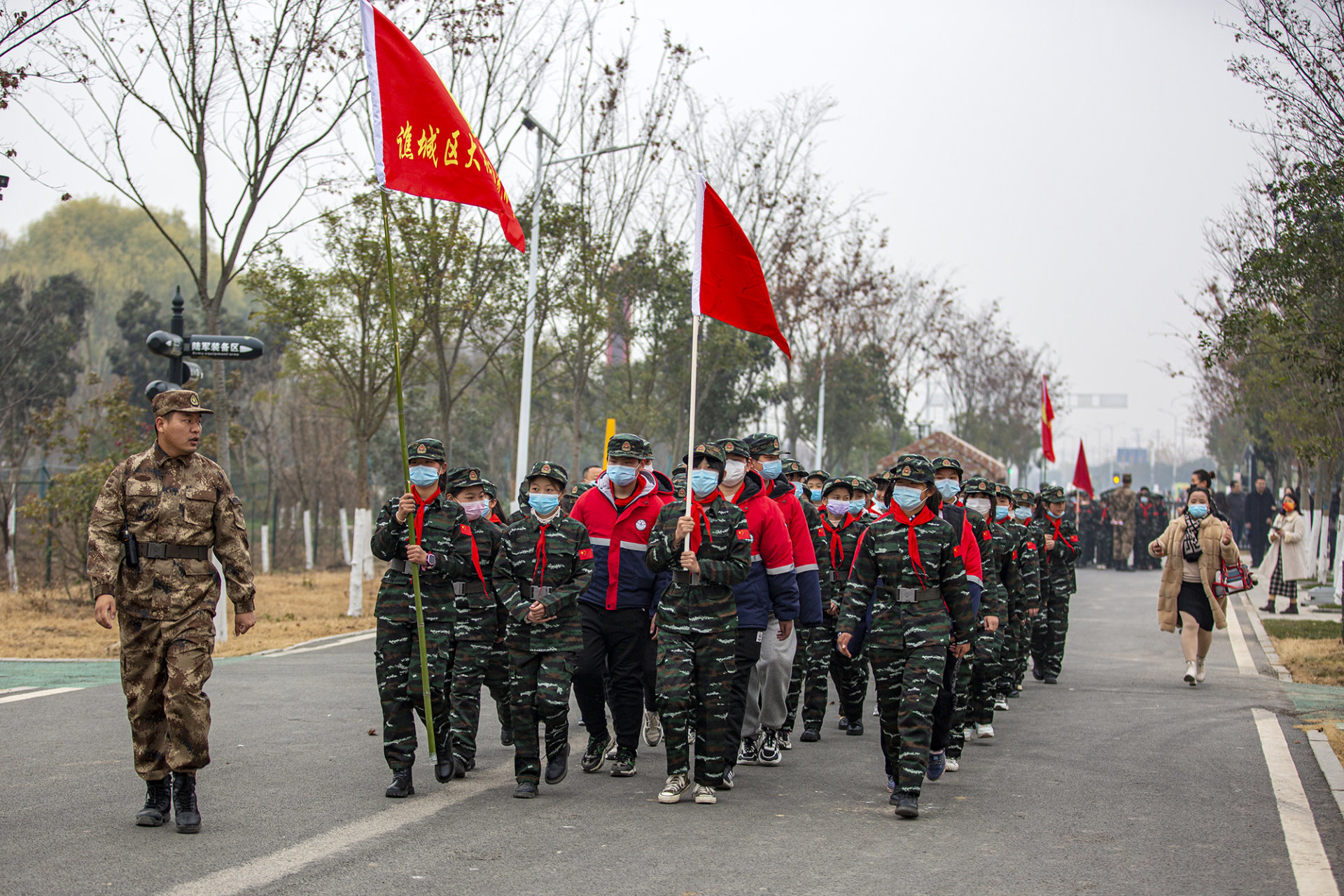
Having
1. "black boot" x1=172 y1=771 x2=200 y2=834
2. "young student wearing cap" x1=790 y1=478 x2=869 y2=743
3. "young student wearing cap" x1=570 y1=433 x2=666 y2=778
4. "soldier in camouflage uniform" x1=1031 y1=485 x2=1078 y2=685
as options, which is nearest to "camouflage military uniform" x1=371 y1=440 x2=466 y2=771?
"young student wearing cap" x1=570 y1=433 x2=666 y2=778

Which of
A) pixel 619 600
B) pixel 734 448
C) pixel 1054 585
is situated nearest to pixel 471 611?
pixel 619 600

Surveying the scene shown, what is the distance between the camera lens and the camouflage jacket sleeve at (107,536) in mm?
6273

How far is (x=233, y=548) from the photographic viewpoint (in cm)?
664

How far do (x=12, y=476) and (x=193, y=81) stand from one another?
1651 cm

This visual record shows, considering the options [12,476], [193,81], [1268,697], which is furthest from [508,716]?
[12,476]

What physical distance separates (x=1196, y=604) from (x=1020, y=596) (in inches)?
115

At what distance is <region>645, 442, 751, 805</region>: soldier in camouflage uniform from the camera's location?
7.32 m

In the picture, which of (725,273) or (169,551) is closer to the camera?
(169,551)

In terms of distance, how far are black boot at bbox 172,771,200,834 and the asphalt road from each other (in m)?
0.09

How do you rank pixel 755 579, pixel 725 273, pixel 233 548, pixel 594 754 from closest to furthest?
1. pixel 233 548
2. pixel 755 579
3. pixel 594 754
4. pixel 725 273

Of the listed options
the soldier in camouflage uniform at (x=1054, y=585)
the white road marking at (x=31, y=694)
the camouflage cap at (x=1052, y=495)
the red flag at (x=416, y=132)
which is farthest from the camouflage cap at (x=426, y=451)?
the camouflage cap at (x=1052, y=495)

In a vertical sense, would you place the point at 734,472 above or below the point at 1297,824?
above

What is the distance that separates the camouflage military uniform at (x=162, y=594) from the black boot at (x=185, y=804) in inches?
3.4

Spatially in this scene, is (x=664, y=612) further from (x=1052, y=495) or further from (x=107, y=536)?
(x=1052, y=495)
